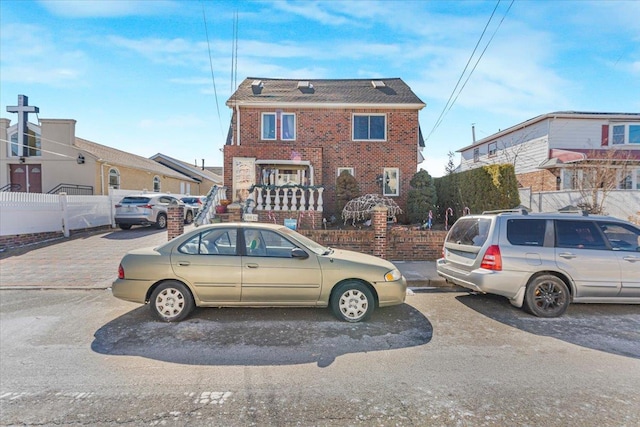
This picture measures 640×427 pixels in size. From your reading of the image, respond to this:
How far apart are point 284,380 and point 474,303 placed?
401 cm

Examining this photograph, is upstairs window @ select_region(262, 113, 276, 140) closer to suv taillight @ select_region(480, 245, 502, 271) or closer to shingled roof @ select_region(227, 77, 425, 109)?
shingled roof @ select_region(227, 77, 425, 109)

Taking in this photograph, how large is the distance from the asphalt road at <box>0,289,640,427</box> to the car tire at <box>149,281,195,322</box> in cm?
18

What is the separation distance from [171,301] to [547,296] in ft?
19.2

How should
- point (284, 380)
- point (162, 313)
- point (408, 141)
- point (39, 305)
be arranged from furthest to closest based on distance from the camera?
point (408, 141)
point (39, 305)
point (162, 313)
point (284, 380)

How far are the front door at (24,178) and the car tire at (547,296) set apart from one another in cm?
2456

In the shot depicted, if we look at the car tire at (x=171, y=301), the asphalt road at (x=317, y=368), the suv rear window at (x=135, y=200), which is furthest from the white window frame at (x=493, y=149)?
the car tire at (x=171, y=301)

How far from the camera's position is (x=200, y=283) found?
4590 mm

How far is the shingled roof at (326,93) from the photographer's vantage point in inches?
567

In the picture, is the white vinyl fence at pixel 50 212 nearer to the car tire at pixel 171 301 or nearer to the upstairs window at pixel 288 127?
the upstairs window at pixel 288 127

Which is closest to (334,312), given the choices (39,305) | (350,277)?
(350,277)

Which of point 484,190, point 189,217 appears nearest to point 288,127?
→ point 189,217

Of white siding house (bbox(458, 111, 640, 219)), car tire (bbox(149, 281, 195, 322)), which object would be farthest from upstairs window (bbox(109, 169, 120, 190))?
white siding house (bbox(458, 111, 640, 219))

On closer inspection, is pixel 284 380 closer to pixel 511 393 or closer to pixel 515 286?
pixel 511 393

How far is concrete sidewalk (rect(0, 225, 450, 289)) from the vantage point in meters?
6.62
